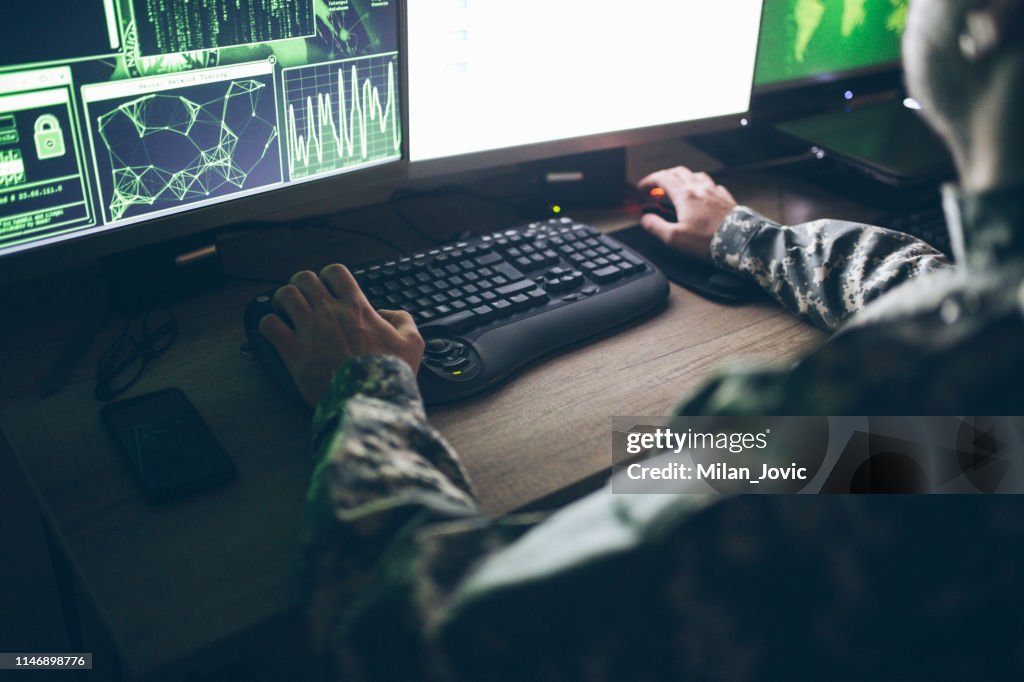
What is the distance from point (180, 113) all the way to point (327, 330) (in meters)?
0.29

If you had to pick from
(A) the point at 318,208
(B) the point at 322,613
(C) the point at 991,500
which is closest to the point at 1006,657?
(C) the point at 991,500

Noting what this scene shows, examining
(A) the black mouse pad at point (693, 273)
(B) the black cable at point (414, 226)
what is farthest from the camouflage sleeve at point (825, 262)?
(B) the black cable at point (414, 226)

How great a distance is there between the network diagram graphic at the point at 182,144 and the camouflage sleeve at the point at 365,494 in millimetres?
353

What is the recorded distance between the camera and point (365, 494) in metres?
0.61

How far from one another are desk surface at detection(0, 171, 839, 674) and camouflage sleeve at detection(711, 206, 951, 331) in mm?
38

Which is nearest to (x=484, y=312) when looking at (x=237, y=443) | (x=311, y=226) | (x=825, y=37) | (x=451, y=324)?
(x=451, y=324)

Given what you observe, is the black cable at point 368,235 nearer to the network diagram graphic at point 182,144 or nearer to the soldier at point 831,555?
the network diagram graphic at point 182,144

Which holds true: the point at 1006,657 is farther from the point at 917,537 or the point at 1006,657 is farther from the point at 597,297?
the point at 597,297

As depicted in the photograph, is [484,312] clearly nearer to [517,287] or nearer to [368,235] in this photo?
[517,287]

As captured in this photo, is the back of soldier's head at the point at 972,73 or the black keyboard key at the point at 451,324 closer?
the back of soldier's head at the point at 972,73

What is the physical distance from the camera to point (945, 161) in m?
1.38

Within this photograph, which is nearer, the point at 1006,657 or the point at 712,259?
the point at 1006,657

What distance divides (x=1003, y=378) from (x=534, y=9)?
2.66 ft

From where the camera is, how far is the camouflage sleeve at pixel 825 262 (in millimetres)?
955
